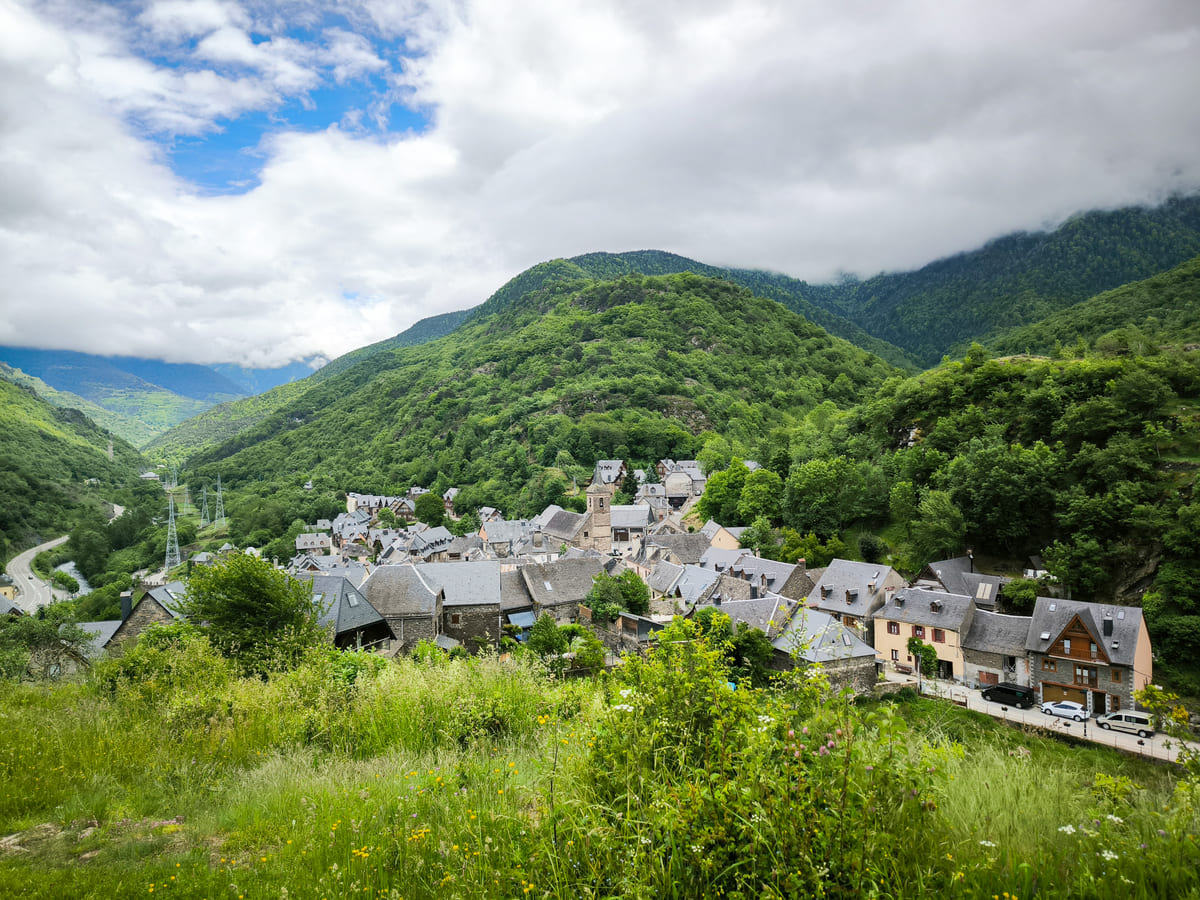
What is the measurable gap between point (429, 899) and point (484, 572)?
2987cm

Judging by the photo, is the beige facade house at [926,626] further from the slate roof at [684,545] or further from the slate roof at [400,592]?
the slate roof at [400,592]

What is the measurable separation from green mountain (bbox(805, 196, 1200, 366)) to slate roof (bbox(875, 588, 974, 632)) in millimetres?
147878

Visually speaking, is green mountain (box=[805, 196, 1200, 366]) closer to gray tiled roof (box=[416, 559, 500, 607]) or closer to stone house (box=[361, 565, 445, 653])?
gray tiled roof (box=[416, 559, 500, 607])

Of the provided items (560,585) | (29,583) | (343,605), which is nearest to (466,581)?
(560,585)

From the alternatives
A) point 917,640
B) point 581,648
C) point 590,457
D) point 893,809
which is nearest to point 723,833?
point 893,809

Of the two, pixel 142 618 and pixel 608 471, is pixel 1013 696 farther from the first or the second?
pixel 608 471

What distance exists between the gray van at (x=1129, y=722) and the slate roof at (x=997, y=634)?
4.48 m

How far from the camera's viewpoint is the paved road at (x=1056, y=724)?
24.8m

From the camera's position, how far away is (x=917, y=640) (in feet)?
114

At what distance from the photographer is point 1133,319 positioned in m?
83.0

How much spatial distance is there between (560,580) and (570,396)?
7962 centimetres

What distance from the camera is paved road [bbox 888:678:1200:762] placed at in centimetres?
2478

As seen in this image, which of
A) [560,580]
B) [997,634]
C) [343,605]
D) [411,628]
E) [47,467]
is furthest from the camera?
[47,467]

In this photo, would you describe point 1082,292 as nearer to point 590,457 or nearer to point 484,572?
point 590,457
